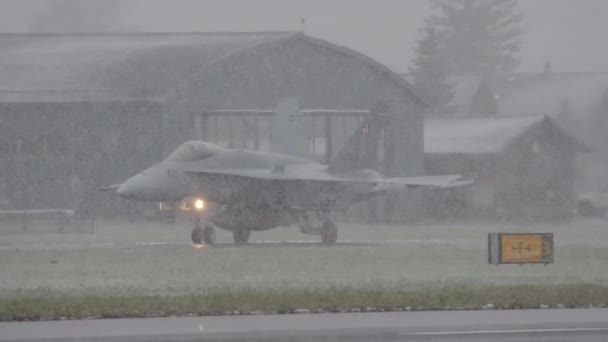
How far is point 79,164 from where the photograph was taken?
32656mm

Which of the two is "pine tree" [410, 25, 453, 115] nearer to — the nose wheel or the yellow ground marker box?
the nose wheel

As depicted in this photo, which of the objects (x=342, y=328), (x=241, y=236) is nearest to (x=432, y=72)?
(x=241, y=236)

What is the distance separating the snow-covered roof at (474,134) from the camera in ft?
117

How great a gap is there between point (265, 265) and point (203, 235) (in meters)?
5.34

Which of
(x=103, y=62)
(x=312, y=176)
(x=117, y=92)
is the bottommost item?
(x=312, y=176)

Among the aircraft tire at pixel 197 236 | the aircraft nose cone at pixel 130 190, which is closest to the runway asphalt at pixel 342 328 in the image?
the aircraft tire at pixel 197 236

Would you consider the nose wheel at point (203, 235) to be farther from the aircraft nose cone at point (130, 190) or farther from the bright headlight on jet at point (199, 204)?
the aircraft nose cone at point (130, 190)

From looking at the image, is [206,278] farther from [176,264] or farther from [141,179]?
[141,179]

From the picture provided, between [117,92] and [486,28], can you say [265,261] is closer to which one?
[117,92]

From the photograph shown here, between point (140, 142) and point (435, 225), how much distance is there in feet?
27.3

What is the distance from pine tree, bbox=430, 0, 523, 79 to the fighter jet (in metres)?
11.4

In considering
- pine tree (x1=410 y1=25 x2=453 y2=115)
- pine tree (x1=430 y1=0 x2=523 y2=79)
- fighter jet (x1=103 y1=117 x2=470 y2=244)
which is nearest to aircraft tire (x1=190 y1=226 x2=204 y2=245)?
fighter jet (x1=103 y1=117 x2=470 y2=244)

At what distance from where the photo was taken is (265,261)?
21.0 metres

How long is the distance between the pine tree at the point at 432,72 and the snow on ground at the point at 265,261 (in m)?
12.3
